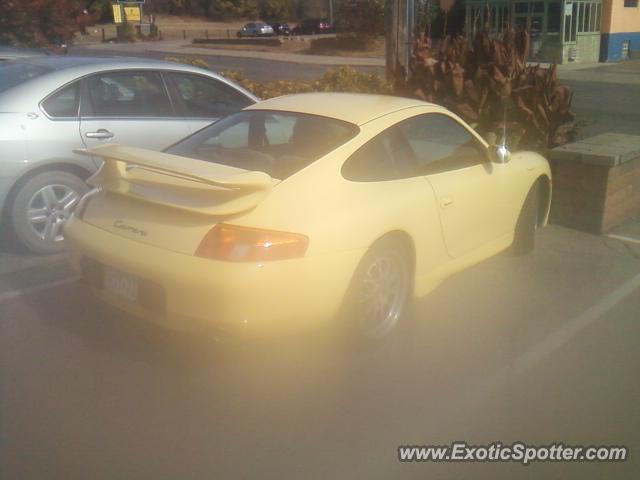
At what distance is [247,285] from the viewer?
12.4 ft

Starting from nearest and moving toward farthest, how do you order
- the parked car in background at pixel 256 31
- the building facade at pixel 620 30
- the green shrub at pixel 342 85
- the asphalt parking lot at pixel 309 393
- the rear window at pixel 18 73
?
the asphalt parking lot at pixel 309 393, the rear window at pixel 18 73, the green shrub at pixel 342 85, the building facade at pixel 620 30, the parked car in background at pixel 256 31

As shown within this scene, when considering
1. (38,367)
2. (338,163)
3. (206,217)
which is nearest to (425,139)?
(338,163)

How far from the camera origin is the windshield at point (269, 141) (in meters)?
4.53

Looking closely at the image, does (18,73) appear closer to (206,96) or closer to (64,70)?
(64,70)

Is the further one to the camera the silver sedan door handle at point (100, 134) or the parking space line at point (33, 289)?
the silver sedan door handle at point (100, 134)

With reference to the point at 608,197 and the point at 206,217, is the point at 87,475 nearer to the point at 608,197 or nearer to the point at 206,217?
the point at 206,217

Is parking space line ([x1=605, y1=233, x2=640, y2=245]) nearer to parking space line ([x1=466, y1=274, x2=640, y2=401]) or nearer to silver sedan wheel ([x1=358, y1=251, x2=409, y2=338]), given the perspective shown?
parking space line ([x1=466, y1=274, x2=640, y2=401])

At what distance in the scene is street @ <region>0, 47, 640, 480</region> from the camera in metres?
3.49

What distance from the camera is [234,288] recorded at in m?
3.79

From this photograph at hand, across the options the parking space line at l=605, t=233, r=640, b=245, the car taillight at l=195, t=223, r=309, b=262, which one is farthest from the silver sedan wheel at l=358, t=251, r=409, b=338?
the parking space line at l=605, t=233, r=640, b=245

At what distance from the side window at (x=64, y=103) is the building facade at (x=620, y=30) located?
34.1 meters

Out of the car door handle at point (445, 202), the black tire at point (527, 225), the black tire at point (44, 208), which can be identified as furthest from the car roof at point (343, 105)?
the black tire at point (44, 208)

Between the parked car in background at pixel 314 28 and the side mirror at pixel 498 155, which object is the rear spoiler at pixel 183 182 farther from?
the parked car in background at pixel 314 28

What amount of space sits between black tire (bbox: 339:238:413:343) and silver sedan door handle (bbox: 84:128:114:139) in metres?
3.02
